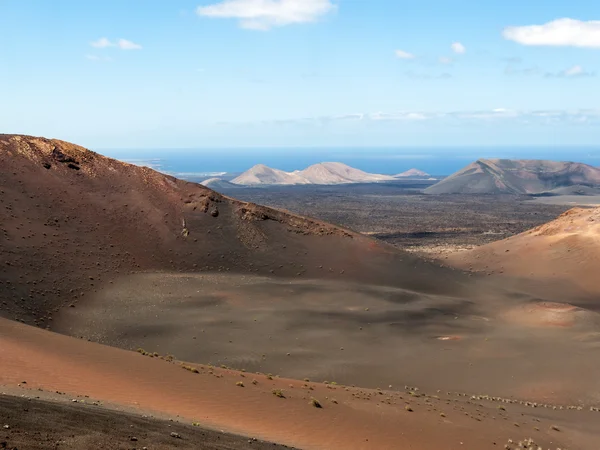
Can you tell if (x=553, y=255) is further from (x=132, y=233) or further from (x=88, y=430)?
(x=88, y=430)

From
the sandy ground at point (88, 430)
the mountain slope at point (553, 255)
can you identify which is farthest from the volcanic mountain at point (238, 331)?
the mountain slope at point (553, 255)

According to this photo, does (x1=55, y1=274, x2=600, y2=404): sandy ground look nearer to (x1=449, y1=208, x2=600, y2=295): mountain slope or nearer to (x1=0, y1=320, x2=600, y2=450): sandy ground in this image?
(x1=0, y1=320, x2=600, y2=450): sandy ground

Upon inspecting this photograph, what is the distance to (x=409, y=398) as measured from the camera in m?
24.6

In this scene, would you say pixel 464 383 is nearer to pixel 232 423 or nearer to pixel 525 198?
pixel 232 423

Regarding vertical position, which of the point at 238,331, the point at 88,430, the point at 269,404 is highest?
the point at 88,430

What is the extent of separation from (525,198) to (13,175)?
152615 millimetres

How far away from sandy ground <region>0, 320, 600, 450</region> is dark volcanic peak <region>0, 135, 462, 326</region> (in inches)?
649

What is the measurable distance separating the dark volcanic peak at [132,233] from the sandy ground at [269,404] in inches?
649

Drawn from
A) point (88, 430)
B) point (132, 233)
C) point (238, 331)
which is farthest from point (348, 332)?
point (88, 430)

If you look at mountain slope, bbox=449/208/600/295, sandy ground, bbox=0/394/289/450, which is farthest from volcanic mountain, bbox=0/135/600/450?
mountain slope, bbox=449/208/600/295

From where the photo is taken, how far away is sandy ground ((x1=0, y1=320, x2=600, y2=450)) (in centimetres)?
→ 1702

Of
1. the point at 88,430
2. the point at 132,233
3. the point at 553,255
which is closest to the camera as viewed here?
the point at 88,430

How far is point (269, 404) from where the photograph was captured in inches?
783

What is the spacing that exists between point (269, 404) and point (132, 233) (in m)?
30.7
